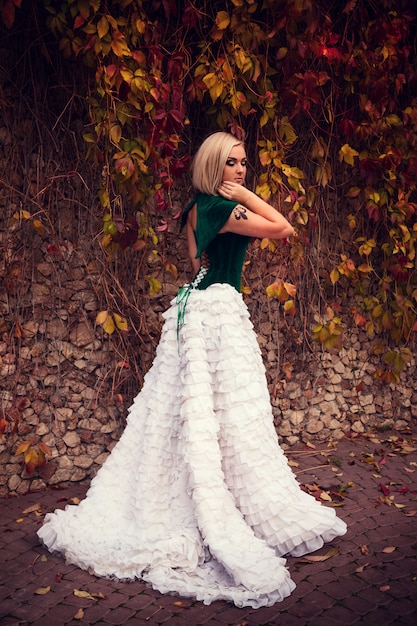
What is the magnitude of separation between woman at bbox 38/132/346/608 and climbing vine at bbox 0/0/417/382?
69cm

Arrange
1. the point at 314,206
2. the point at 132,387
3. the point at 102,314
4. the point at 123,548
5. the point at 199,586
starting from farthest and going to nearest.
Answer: the point at 314,206
the point at 132,387
the point at 102,314
the point at 123,548
the point at 199,586

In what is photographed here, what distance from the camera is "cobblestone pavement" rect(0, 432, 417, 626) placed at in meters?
2.66

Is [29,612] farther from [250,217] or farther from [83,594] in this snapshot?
[250,217]

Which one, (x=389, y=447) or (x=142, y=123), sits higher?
(x=142, y=123)

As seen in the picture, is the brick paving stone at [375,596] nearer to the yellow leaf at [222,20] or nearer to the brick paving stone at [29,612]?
the brick paving stone at [29,612]

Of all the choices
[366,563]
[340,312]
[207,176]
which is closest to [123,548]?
[366,563]

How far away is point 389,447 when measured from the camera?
4973 millimetres

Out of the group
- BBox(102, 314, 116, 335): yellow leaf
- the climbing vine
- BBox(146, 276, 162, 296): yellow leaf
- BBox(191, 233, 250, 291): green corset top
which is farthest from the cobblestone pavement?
BBox(191, 233, 250, 291): green corset top

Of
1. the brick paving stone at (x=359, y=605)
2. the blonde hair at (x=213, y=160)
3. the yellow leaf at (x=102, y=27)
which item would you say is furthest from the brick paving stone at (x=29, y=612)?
the yellow leaf at (x=102, y=27)

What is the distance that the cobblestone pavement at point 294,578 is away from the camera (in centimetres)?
266

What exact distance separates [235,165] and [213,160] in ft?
0.44

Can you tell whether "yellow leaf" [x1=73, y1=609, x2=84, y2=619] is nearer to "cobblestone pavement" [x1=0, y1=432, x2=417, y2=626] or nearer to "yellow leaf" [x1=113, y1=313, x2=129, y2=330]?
"cobblestone pavement" [x1=0, y1=432, x2=417, y2=626]

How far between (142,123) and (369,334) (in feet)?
8.67

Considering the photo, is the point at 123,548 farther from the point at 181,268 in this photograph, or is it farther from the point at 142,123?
Result: the point at 142,123
